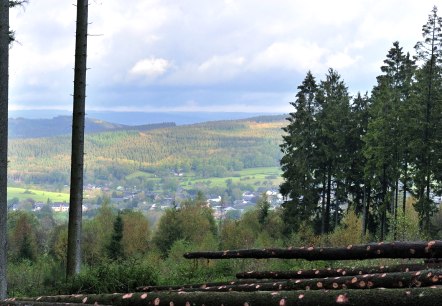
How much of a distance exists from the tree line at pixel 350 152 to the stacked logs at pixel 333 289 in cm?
3028

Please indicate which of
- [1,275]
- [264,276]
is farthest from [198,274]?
[264,276]

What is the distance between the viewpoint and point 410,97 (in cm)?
3366

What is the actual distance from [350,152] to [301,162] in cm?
469

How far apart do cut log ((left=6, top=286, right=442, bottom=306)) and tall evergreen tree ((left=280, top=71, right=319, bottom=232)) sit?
120 ft

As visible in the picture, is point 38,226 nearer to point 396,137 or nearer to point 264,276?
point 396,137

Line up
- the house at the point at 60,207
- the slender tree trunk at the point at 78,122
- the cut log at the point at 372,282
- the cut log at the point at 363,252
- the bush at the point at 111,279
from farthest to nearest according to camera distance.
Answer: the house at the point at 60,207, the slender tree trunk at the point at 78,122, the bush at the point at 111,279, the cut log at the point at 363,252, the cut log at the point at 372,282

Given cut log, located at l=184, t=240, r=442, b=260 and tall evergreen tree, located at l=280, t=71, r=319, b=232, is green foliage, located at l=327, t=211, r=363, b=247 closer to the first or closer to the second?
tall evergreen tree, located at l=280, t=71, r=319, b=232

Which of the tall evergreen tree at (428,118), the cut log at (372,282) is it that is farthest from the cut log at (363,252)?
the tall evergreen tree at (428,118)

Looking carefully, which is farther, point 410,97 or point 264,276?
point 410,97

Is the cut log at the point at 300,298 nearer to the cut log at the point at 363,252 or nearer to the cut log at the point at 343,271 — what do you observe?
the cut log at the point at 363,252

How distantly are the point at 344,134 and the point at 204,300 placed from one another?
127 feet

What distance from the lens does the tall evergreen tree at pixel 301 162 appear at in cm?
4091

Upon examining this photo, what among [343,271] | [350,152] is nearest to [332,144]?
[350,152]

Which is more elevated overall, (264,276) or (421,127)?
(421,127)
